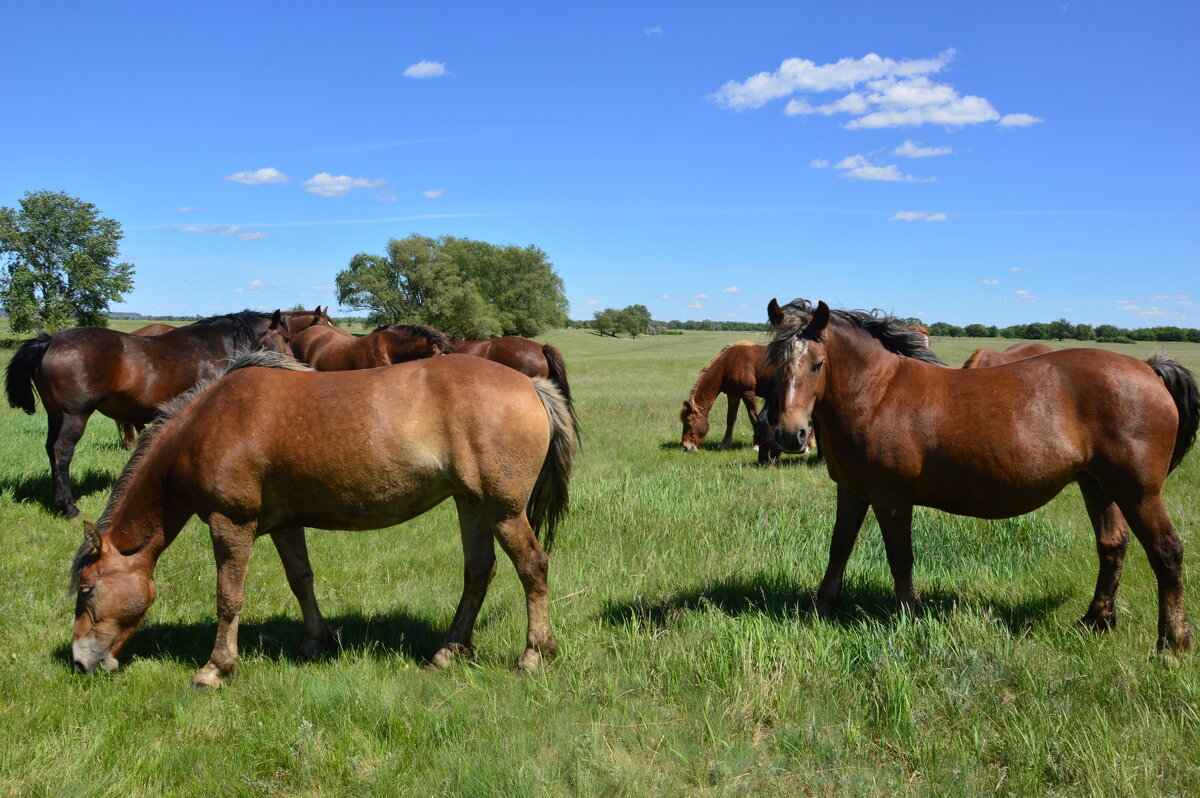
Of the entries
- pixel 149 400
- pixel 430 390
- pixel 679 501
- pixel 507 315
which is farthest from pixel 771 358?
pixel 507 315

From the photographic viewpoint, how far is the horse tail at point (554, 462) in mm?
4855

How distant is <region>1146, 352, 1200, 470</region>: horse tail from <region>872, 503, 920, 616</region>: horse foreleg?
5.43ft

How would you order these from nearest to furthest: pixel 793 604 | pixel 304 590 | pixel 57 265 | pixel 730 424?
pixel 304 590 → pixel 793 604 → pixel 730 424 → pixel 57 265

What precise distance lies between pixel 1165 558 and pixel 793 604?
2303 mm

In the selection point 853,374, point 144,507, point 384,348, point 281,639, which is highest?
point 384,348

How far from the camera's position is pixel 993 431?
436 centimetres

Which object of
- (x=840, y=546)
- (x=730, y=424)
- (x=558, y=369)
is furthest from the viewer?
(x=730, y=424)

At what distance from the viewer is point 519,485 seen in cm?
445

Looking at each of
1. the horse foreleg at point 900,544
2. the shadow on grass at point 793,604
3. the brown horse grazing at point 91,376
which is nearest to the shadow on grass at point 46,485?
the brown horse grazing at point 91,376

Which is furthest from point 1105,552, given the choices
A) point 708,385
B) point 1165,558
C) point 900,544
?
point 708,385

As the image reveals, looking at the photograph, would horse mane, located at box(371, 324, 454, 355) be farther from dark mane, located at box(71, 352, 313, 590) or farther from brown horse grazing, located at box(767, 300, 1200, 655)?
brown horse grazing, located at box(767, 300, 1200, 655)

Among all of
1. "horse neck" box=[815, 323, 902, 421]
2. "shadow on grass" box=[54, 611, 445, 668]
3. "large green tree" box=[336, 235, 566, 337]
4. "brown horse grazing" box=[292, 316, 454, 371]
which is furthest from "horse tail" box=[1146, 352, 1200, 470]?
"large green tree" box=[336, 235, 566, 337]

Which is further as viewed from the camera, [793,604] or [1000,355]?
[1000,355]

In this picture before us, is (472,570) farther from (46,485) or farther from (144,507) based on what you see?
(46,485)
